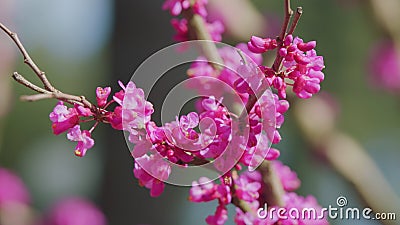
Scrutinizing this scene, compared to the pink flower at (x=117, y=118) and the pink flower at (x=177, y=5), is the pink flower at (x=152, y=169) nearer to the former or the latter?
the pink flower at (x=117, y=118)

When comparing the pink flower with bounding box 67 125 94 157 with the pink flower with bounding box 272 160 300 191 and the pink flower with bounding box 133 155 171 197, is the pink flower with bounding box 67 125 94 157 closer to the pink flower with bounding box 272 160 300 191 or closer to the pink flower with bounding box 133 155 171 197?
the pink flower with bounding box 133 155 171 197

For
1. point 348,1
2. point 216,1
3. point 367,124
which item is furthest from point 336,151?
point 367,124

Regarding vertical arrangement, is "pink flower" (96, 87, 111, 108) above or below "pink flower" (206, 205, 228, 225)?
above

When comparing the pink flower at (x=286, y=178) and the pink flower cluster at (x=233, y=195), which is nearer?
the pink flower cluster at (x=233, y=195)

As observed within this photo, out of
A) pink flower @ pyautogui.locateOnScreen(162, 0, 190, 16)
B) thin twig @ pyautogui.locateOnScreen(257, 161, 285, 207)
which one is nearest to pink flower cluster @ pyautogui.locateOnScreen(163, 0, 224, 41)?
pink flower @ pyautogui.locateOnScreen(162, 0, 190, 16)

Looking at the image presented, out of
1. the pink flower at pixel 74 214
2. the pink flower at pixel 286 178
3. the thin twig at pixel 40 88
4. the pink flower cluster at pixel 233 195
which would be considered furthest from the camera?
the pink flower at pixel 74 214

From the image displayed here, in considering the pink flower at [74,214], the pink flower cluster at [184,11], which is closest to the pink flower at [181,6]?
the pink flower cluster at [184,11]
